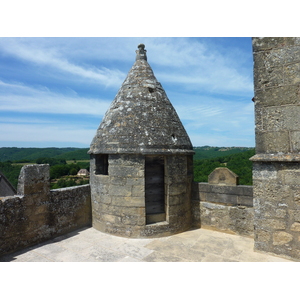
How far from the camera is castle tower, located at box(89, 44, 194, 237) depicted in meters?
4.76

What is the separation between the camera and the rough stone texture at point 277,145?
361 cm

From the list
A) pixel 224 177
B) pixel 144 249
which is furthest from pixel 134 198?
pixel 224 177

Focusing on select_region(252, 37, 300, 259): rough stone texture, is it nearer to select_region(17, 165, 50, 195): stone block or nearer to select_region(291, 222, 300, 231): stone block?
Answer: select_region(291, 222, 300, 231): stone block

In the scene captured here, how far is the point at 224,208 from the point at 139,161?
2252 mm

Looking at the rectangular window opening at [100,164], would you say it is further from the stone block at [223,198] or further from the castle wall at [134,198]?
the stone block at [223,198]

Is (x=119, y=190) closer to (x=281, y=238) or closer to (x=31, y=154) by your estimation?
(x=281, y=238)

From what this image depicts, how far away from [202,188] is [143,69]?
3340mm

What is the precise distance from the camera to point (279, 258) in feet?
12.3

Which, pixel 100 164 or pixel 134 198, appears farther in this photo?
pixel 100 164

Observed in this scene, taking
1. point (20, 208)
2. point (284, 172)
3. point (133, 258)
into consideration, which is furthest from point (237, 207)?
point (20, 208)

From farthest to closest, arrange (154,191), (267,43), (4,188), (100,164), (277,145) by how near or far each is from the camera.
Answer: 1. (4,188)
2. (154,191)
3. (100,164)
4. (267,43)
5. (277,145)

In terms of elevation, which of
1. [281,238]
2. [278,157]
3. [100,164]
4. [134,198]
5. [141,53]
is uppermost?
[141,53]

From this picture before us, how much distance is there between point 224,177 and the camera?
5156 millimetres
